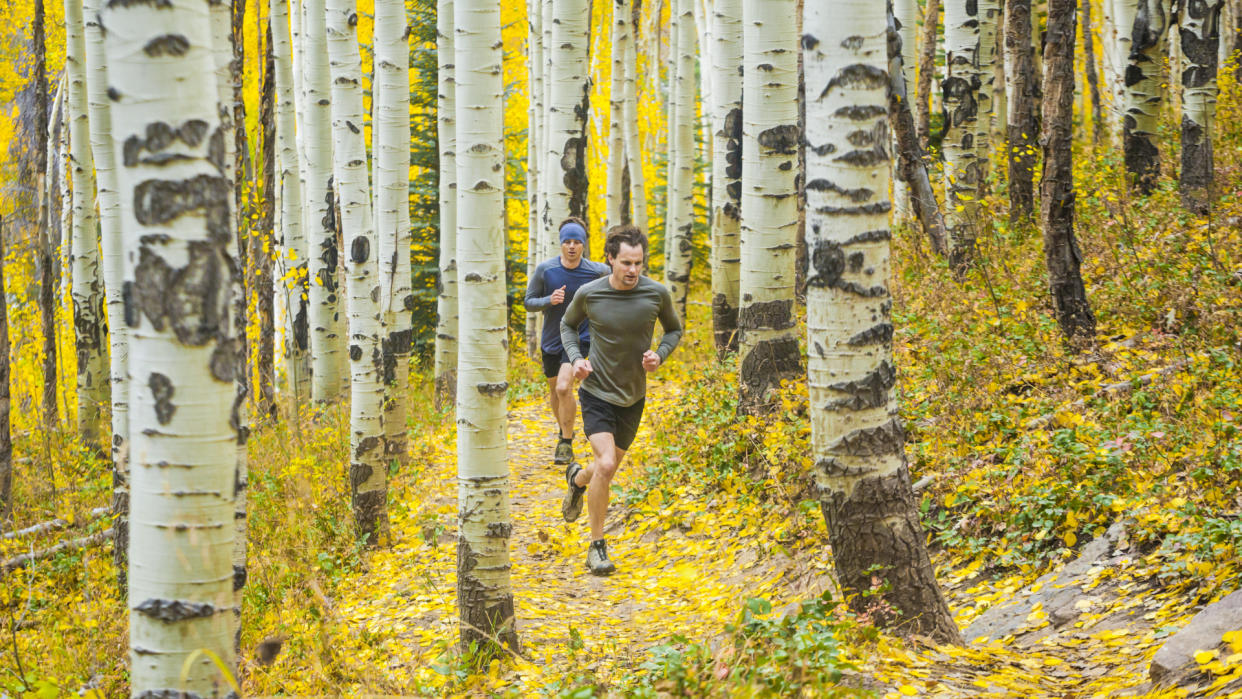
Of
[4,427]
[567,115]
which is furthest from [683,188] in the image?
[4,427]

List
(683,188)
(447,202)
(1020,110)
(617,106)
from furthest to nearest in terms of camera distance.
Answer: (683,188) → (617,106) → (1020,110) → (447,202)

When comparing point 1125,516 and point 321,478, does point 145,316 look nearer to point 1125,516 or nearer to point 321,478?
point 1125,516

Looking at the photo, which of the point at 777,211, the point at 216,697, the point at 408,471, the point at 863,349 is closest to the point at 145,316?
the point at 216,697

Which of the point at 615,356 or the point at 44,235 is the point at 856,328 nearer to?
the point at 615,356

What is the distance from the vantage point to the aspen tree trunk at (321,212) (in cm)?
852

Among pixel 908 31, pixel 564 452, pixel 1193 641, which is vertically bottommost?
pixel 564 452

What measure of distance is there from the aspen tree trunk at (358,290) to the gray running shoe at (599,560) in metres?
1.95

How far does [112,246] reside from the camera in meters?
6.73

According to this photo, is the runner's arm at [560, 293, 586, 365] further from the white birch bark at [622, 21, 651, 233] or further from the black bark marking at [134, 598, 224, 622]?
the white birch bark at [622, 21, 651, 233]

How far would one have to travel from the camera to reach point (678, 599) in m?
5.93

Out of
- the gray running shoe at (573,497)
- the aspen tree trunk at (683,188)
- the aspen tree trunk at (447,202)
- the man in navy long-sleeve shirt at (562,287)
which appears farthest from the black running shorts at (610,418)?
the aspen tree trunk at (683,188)

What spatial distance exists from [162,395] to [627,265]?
423 centimetres

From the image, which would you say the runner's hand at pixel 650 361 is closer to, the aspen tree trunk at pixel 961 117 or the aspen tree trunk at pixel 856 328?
the aspen tree trunk at pixel 856 328

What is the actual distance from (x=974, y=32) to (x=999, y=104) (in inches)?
192
